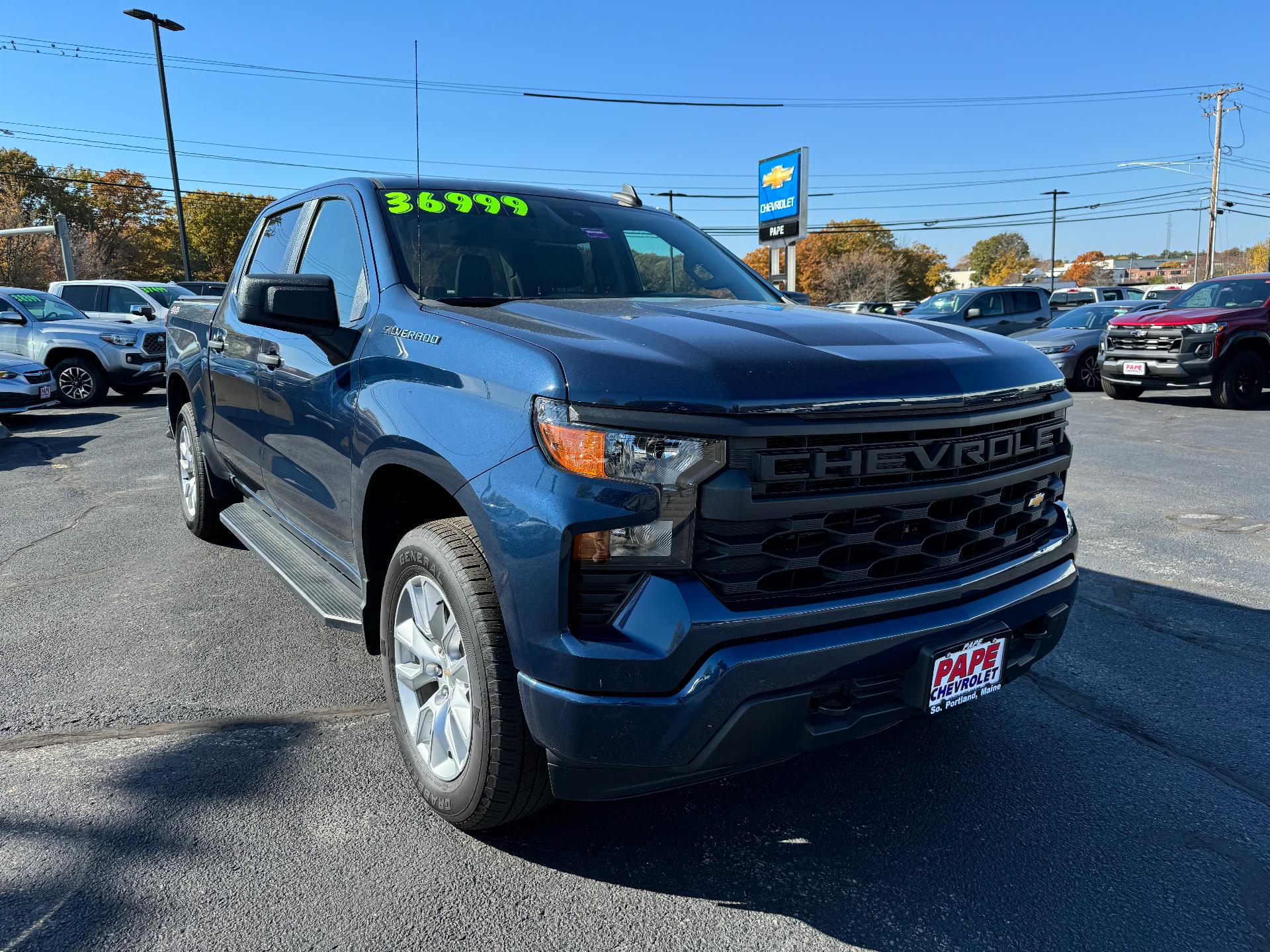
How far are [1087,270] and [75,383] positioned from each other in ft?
491

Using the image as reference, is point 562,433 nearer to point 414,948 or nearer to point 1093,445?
point 414,948

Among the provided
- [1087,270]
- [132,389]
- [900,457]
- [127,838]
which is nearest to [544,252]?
[900,457]

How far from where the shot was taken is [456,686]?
2.44 m

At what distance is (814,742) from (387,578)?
132 centimetres

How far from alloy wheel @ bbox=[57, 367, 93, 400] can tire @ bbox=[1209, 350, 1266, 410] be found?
16013 mm

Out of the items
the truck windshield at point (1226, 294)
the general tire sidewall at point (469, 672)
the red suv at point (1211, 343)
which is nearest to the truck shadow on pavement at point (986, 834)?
the general tire sidewall at point (469, 672)

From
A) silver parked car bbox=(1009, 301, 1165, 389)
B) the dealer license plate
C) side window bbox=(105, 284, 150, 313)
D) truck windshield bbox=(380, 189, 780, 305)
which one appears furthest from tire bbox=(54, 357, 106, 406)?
silver parked car bbox=(1009, 301, 1165, 389)

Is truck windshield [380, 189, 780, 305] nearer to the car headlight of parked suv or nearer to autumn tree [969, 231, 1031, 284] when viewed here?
the car headlight of parked suv

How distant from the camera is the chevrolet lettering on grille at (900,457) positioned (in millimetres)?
2020

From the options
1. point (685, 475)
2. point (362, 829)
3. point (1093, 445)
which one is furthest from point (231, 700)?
point (1093, 445)

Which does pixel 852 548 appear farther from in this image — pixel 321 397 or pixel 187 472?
pixel 187 472

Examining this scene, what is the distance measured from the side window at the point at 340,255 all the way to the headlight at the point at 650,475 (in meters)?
1.40

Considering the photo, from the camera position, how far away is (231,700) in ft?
11.0

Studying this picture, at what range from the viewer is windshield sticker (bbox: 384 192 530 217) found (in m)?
3.26
